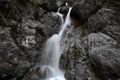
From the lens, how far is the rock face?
364 inches

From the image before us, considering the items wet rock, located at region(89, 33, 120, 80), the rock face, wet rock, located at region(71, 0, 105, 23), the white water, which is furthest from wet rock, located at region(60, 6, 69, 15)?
wet rock, located at region(89, 33, 120, 80)

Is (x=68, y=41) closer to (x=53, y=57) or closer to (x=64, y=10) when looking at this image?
(x=53, y=57)

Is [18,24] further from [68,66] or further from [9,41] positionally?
[68,66]

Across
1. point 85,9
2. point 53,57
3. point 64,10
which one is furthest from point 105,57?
point 64,10

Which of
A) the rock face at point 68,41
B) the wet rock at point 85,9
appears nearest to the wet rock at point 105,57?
the rock face at point 68,41

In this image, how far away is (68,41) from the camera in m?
12.1

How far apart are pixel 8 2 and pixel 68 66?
586 centimetres

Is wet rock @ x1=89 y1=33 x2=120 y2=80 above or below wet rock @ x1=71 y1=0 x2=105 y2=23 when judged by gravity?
below

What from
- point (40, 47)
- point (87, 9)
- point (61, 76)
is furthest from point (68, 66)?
point (87, 9)

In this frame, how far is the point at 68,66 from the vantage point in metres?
10.4

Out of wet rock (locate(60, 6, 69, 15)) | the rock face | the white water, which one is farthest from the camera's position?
wet rock (locate(60, 6, 69, 15))

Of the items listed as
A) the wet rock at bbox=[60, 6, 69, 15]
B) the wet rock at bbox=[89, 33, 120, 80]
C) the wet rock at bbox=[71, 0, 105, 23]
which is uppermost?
the wet rock at bbox=[60, 6, 69, 15]

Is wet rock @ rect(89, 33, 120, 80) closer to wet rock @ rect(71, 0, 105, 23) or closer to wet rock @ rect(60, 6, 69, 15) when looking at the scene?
wet rock @ rect(71, 0, 105, 23)

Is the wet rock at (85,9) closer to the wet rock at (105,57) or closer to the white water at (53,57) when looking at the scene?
the white water at (53,57)
